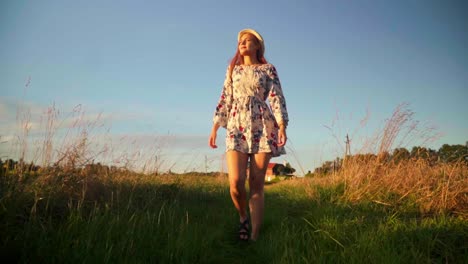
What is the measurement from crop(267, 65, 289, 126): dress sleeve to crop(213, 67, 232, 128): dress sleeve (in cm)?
47

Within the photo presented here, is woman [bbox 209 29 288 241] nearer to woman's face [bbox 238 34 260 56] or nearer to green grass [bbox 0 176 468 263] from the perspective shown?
woman's face [bbox 238 34 260 56]

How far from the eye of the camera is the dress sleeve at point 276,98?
352 cm

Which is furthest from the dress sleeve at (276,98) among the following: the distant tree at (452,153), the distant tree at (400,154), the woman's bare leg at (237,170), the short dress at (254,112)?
the distant tree at (452,153)

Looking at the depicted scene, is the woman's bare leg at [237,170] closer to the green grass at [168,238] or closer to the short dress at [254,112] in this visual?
the short dress at [254,112]

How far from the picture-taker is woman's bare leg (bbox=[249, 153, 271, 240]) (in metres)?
3.44

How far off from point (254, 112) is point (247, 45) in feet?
2.56

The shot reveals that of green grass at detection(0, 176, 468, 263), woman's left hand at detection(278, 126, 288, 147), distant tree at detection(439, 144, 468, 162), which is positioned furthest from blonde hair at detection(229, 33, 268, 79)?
distant tree at detection(439, 144, 468, 162)

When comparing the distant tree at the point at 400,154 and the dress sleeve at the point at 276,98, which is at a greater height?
the dress sleeve at the point at 276,98

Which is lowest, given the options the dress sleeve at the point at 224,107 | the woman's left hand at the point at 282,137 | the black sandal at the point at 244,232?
the black sandal at the point at 244,232

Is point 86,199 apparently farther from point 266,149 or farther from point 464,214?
point 464,214

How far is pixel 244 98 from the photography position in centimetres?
365

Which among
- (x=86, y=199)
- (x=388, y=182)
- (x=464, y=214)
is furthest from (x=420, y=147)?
(x=86, y=199)

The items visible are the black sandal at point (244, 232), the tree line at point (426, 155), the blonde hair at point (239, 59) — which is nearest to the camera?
the black sandal at point (244, 232)

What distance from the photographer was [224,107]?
12.7ft
